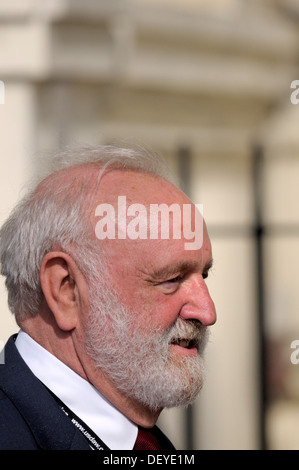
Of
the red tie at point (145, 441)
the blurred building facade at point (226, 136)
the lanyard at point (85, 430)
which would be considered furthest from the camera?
the blurred building facade at point (226, 136)

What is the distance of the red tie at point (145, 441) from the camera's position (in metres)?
2.14

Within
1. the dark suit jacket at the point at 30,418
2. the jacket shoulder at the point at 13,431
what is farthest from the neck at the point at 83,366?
the jacket shoulder at the point at 13,431

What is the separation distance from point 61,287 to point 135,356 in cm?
25

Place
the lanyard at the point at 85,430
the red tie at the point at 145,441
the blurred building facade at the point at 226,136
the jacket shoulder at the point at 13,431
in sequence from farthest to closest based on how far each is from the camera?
the blurred building facade at the point at 226,136
the red tie at the point at 145,441
the lanyard at the point at 85,430
the jacket shoulder at the point at 13,431

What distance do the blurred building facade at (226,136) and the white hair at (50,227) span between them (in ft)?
8.32

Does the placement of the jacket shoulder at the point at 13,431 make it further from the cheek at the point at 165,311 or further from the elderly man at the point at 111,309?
the cheek at the point at 165,311

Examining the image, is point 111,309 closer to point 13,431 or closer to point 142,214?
point 142,214

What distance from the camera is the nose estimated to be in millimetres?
2182

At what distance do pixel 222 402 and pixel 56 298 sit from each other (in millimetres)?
3955

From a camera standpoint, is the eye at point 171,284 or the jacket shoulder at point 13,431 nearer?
the jacket shoulder at point 13,431

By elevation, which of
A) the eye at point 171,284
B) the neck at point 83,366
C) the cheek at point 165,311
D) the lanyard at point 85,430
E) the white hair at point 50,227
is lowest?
the lanyard at point 85,430

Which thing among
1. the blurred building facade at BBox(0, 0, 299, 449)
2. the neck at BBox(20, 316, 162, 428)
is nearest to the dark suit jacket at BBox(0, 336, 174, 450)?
the neck at BBox(20, 316, 162, 428)

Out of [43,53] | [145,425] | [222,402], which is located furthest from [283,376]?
[145,425]

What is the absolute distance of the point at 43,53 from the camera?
14.7 ft
